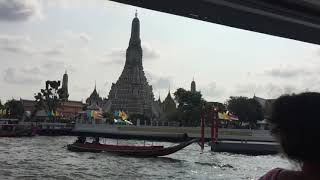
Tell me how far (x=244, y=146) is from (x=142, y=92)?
91038 mm

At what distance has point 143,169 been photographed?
30484 millimetres

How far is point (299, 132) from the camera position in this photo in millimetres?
1790

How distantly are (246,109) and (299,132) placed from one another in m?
102

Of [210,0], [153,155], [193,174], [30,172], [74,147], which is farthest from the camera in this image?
[74,147]

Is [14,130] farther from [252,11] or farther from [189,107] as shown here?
[252,11]

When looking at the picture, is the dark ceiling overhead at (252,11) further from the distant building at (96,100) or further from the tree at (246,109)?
the distant building at (96,100)

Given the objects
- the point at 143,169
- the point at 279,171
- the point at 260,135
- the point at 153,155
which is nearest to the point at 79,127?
the point at 260,135

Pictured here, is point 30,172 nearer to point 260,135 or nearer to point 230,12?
point 230,12

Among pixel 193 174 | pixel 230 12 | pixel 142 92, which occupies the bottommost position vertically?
pixel 193 174

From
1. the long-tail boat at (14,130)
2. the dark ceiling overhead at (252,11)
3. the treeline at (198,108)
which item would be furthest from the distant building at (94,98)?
the dark ceiling overhead at (252,11)

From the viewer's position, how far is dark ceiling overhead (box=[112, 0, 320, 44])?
39.9 ft

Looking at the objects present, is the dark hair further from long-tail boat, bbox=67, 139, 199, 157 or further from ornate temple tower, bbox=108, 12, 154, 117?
ornate temple tower, bbox=108, 12, 154, 117

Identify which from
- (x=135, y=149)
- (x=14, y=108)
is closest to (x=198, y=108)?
(x=14, y=108)

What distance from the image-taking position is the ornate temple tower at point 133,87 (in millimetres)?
136875
